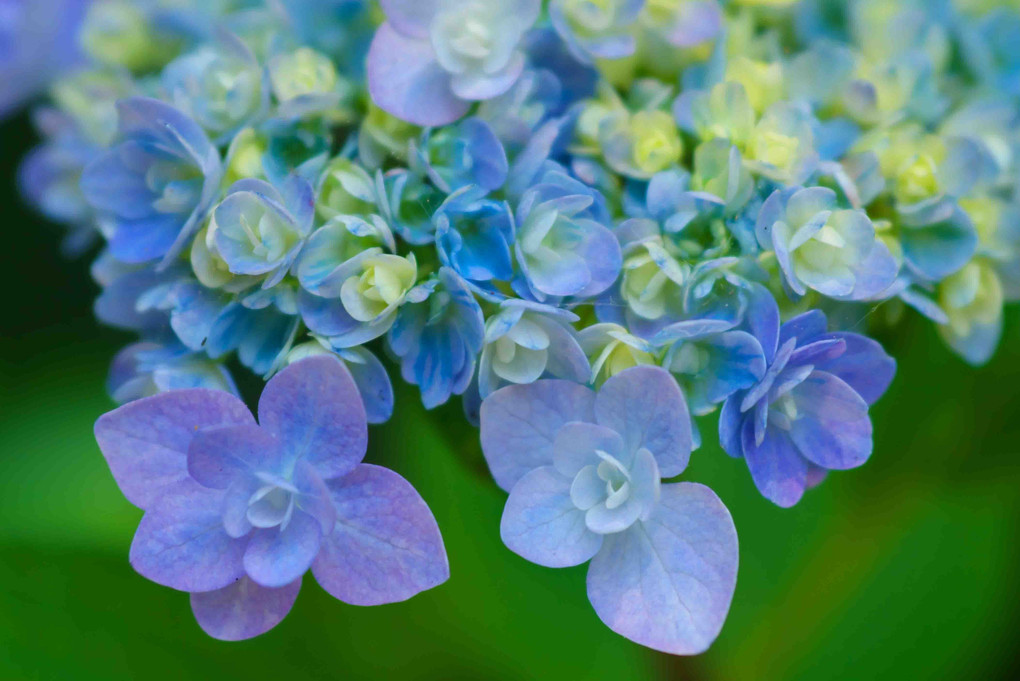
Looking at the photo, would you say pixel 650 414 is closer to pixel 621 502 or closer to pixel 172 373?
pixel 621 502

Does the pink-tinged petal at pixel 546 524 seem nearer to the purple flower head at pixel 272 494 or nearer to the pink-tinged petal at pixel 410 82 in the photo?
the purple flower head at pixel 272 494

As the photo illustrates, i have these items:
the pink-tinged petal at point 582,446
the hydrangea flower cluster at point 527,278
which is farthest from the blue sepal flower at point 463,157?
the pink-tinged petal at point 582,446

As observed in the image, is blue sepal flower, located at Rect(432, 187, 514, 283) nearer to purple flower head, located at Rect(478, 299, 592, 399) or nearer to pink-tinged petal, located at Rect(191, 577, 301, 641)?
purple flower head, located at Rect(478, 299, 592, 399)

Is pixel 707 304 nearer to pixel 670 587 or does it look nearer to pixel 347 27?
pixel 670 587

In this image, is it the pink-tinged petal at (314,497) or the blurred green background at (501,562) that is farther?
the blurred green background at (501,562)

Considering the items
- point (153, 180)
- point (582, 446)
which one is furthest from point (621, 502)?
point (153, 180)

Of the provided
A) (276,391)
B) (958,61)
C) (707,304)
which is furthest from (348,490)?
(958,61)
